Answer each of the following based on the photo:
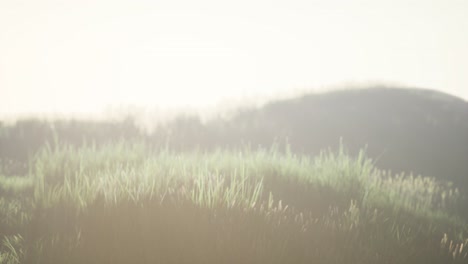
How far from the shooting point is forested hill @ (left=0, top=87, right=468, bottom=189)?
12.0ft

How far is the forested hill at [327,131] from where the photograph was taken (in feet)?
12.0

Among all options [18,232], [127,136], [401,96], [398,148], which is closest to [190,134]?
[127,136]

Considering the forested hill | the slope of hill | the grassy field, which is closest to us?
the grassy field

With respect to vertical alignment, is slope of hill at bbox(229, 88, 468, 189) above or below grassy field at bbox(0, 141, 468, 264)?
above

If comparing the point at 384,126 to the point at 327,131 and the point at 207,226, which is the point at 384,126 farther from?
the point at 207,226

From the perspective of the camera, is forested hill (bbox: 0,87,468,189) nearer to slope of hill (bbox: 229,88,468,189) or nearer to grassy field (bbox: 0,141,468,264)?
slope of hill (bbox: 229,88,468,189)

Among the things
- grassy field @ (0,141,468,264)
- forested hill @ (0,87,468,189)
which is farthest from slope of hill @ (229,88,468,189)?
grassy field @ (0,141,468,264)

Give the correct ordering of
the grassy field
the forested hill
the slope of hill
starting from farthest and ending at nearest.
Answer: the slope of hill < the forested hill < the grassy field

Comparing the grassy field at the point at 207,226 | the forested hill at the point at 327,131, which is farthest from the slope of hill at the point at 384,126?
the grassy field at the point at 207,226

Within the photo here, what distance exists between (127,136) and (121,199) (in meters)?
2.15

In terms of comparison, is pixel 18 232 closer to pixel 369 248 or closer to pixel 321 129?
pixel 369 248

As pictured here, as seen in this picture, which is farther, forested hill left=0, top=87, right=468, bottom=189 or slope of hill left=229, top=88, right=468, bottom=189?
slope of hill left=229, top=88, right=468, bottom=189

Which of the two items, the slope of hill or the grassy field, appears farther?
the slope of hill

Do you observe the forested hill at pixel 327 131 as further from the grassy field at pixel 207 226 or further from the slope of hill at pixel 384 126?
the grassy field at pixel 207 226
